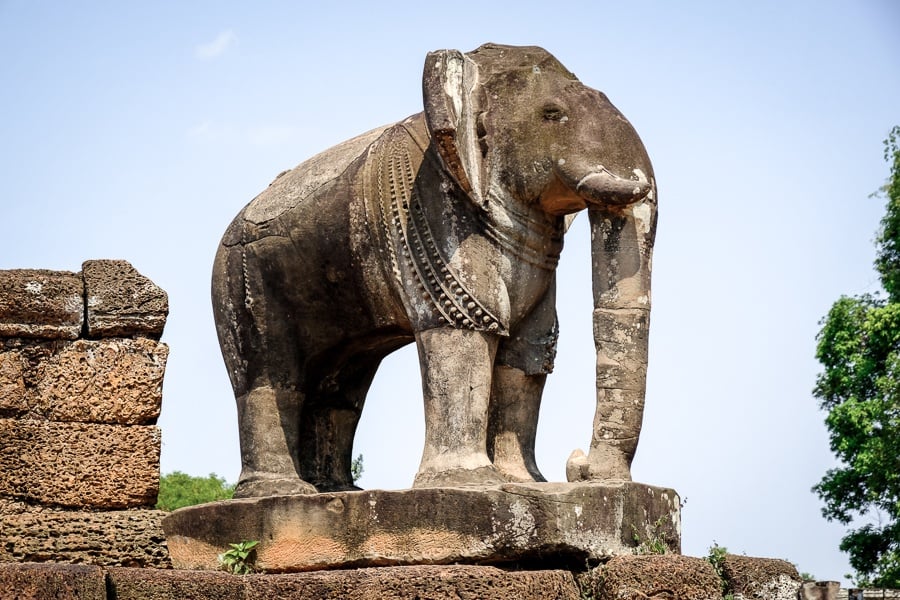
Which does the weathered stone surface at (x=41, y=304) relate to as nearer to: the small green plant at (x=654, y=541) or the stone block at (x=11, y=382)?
the stone block at (x=11, y=382)

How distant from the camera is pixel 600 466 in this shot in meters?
8.20

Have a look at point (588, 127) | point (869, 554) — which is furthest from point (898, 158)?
point (588, 127)


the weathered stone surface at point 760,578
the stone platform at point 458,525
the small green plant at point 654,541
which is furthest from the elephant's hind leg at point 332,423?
the weathered stone surface at point 760,578

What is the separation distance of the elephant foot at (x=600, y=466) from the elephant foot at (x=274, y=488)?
154 cm

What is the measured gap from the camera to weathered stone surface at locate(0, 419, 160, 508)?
948cm

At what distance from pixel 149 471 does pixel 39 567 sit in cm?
156

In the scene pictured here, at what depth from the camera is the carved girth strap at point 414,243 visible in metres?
8.35

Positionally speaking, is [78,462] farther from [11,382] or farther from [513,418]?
[513,418]

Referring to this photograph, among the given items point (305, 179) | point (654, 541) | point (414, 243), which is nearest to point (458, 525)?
point (654, 541)

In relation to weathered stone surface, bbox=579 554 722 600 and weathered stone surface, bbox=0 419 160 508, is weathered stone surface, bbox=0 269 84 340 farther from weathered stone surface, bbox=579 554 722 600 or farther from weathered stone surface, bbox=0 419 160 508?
weathered stone surface, bbox=579 554 722 600

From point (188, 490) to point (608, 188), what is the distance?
2282 centimetres

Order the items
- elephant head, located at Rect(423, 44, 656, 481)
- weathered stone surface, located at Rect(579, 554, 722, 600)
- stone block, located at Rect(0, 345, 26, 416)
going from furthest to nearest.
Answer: stone block, located at Rect(0, 345, 26, 416)
elephant head, located at Rect(423, 44, 656, 481)
weathered stone surface, located at Rect(579, 554, 722, 600)

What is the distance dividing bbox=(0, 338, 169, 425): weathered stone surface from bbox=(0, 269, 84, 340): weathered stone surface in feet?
0.34

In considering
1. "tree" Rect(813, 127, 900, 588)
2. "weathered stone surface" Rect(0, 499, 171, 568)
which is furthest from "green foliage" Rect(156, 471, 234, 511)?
"weathered stone surface" Rect(0, 499, 171, 568)
